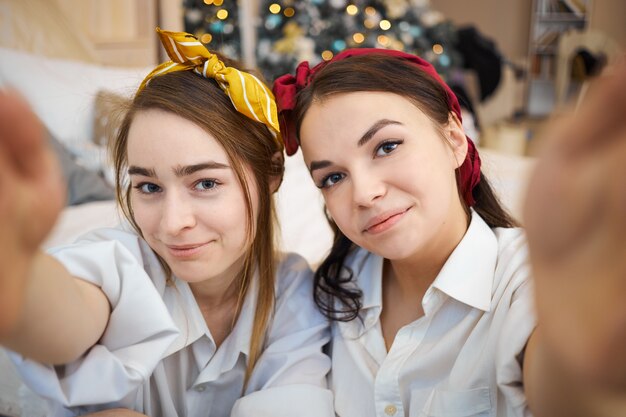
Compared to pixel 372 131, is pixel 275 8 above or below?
above

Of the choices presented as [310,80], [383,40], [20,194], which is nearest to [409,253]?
A: [310,80]

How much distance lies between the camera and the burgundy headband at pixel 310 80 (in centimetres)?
112

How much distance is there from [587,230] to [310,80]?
0.77 m

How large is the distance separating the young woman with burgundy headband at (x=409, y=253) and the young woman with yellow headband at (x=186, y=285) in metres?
0.09

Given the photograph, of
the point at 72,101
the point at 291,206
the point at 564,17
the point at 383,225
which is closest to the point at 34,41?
the point at 72,101

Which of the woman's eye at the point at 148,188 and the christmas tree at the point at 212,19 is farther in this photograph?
the christmas tree at the point at 212,19

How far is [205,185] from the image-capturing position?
1.03 meters

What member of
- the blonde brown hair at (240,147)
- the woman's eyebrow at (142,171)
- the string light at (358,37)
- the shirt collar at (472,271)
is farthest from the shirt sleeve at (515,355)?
the string light at (358,37)

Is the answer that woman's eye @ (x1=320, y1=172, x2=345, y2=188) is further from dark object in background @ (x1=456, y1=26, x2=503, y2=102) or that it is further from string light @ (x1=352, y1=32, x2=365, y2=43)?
dark object in background @ (x1=456, y1=26, x2=503, y2=102)

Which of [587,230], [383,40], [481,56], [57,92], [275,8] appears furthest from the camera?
[481,56]

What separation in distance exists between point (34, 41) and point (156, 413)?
6.76 ft

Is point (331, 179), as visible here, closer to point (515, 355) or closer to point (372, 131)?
point (372, 131)

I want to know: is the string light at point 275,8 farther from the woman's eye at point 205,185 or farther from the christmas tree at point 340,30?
the woman's eye at point 205,185

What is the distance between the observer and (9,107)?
1.35 feet
